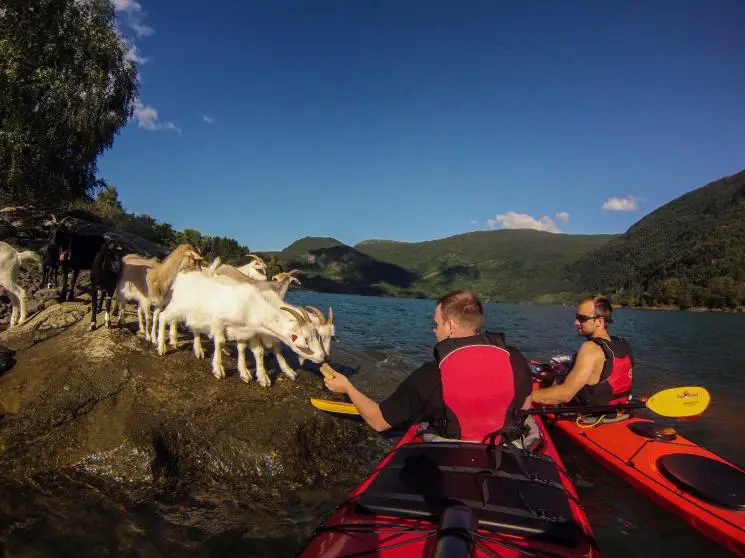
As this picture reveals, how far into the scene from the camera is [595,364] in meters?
8.43

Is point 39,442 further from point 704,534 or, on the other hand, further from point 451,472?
point 704,534

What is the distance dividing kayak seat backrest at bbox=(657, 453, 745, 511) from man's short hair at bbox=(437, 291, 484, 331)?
468 cm

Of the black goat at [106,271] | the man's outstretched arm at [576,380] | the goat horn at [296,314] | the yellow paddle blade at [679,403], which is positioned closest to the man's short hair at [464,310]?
the goat horn at [296,314]

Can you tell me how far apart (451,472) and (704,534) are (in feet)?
16.4

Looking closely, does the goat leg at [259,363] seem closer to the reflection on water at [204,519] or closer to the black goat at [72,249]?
Result: the reflection on water at [204,519]

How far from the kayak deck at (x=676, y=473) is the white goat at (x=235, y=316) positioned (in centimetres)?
604

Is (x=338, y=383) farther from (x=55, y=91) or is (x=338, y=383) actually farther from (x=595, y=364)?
(x=55, y=91)

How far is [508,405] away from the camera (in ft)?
16.0

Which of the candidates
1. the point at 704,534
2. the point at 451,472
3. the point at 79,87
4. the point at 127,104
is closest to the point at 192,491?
the point at 451,472

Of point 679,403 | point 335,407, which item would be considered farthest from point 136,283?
point 679,403

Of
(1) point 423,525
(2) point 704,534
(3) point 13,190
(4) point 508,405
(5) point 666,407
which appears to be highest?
(3) point 13,190

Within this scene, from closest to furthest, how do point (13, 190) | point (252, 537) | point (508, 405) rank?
point (508, 405), point (252, 537), point (13, 190)

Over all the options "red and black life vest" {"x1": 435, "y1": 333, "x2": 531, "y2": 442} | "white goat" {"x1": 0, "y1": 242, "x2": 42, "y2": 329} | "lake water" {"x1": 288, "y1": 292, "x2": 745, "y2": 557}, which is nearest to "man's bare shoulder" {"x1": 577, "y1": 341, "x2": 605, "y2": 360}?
"lake water" {"x1": 288, "y1": 292, "x2": 745, "y2": 557}

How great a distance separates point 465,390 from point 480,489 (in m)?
1.06
